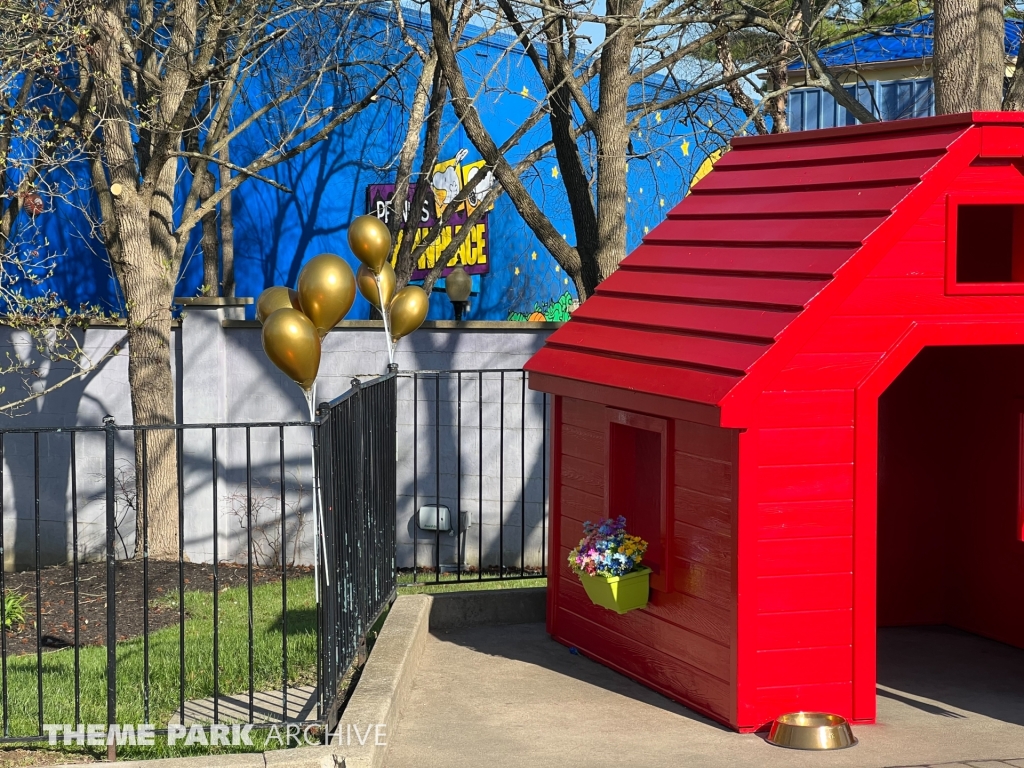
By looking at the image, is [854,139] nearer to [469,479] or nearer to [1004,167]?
[1004,167]

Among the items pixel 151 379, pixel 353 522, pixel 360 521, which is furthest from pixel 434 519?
pixel 353 522

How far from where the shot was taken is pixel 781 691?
5543mm

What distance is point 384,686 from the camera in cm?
566

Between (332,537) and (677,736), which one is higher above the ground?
(332,537)

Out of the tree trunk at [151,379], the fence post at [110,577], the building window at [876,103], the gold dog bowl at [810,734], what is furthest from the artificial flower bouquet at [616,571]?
the building window at [876,103]

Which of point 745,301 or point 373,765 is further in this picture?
point 745,301

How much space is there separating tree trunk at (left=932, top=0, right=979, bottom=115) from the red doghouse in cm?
136

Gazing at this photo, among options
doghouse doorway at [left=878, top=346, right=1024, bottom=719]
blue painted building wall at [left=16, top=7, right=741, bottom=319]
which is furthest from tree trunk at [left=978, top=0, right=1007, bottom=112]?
blue painted building wall at [left=16, top=7, right=741, bottom=319]

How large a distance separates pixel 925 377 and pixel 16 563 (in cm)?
881

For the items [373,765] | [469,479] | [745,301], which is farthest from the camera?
[469,479]

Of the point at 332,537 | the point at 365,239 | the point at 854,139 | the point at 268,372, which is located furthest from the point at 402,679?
the point at 268,372

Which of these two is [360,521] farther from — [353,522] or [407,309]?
[407,309]

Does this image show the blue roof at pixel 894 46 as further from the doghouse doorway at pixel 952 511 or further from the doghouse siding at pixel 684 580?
the doghouse siding at pixel 684 580

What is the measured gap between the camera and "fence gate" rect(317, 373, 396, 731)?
523cm
